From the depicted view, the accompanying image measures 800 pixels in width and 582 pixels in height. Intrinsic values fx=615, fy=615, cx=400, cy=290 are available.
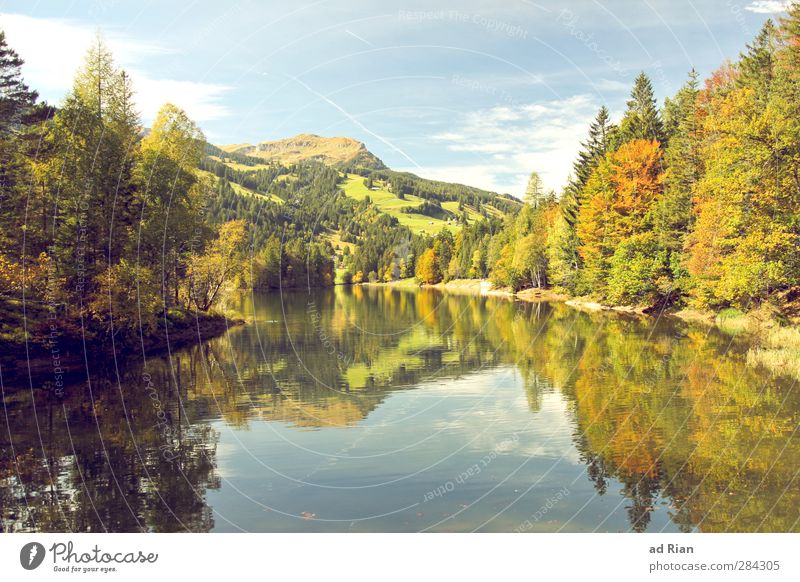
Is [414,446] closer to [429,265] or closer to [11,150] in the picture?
[11,150]

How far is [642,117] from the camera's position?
82438 millimetres

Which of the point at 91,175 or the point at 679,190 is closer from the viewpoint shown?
the point at 91,175

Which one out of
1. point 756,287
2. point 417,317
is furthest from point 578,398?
point 417,317

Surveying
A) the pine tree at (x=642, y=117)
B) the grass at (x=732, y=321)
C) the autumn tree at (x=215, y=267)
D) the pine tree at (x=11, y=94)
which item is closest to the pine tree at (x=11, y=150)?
the pine tree at (x=11, y=94)

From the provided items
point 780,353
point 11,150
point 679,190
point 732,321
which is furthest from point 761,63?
point 11,150

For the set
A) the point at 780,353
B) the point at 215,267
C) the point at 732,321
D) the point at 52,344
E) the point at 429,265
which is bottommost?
the point at 52,344

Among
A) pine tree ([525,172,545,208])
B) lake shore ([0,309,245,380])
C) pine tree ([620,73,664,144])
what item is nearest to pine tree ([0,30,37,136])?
lake shore ([0,309,245,380])

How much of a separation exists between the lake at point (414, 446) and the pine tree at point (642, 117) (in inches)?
1877

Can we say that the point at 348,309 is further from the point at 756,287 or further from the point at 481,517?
the point at 481,517

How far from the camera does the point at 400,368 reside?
133 feet

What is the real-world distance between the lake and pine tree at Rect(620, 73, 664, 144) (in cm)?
4767

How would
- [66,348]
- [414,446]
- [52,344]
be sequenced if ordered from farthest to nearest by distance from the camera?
[66,348]
[52,344]
[414,446]

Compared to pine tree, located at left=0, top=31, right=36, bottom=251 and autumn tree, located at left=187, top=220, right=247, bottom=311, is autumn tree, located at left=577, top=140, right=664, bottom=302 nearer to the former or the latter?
autumn tree, located at left=187, top=220, right=247, bottom=311

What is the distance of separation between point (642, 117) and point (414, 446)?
73.9 meters
